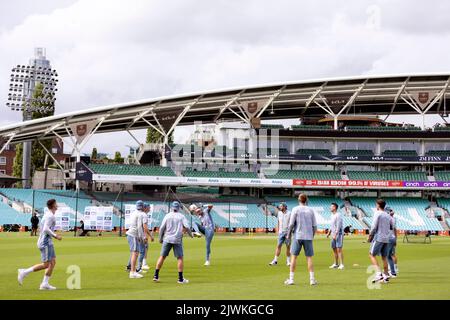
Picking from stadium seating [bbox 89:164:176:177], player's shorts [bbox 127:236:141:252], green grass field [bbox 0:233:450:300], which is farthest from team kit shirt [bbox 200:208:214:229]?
stadium seating [bbox 89:164:176:177]

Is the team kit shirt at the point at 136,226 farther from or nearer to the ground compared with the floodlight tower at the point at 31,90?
nearer to the ground

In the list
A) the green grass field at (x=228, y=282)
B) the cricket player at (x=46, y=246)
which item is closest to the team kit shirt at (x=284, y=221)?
the green grass field at (x=228, y=282)

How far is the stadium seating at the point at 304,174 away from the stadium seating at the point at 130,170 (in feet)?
38.3

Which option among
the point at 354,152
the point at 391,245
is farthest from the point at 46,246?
the point at 354,152

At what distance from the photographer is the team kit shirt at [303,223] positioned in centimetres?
1422

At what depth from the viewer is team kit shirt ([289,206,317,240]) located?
1422 cm

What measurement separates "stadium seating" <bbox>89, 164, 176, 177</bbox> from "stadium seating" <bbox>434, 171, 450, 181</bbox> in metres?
31.0

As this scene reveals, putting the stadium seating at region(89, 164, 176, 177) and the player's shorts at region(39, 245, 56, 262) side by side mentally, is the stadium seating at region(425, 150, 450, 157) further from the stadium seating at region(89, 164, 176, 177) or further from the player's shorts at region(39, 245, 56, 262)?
the player's shorts at region(39, 245, 56, 262)

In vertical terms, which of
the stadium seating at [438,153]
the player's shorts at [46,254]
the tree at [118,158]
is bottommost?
the player's shorts at [46,254]

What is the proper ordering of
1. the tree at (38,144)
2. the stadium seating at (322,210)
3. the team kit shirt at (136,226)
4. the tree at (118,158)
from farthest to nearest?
1. the tree at (118,158)
2. the tree at (38,144)
3. the stadium seating at (322,210)
4. the team kit shirt at (136,226)

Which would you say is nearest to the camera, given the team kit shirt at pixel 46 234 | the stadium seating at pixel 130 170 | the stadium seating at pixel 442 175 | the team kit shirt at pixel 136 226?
the team kit shirt at pixel 46 234

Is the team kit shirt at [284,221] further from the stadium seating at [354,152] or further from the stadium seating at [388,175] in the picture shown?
the stadium seating at [354,152]
